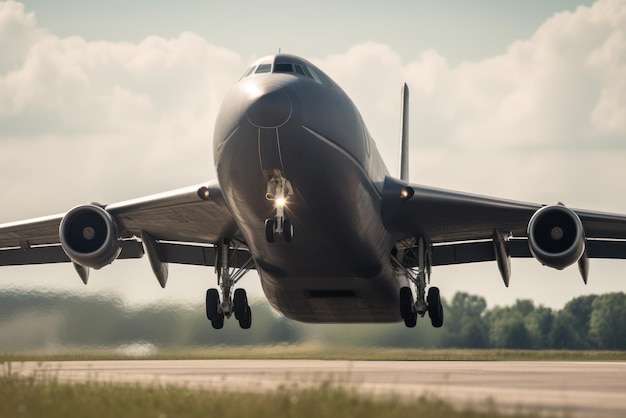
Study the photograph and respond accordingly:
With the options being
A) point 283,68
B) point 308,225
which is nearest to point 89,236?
point 308,225

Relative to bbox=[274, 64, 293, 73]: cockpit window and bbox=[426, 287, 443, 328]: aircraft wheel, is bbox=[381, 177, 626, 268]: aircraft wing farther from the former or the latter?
bbox=[274, 64, 293, 73]: cockpit window

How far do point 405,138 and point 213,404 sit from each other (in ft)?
112

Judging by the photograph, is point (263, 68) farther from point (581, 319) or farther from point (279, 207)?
point (581, 319)

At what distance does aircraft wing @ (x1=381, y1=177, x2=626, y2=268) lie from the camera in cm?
2447

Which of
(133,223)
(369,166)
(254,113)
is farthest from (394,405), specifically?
(133,223)

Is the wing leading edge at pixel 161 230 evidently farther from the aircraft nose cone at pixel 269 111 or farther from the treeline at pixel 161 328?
the aircraft nose cone at pixel 269 111

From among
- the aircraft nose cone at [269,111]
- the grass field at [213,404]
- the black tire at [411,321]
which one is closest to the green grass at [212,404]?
the grass field at [213,404]

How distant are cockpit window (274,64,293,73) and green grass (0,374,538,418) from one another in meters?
8.79

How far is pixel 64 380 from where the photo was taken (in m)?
15.5

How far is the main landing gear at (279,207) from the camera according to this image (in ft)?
65.7

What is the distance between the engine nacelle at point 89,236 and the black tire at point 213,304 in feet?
12.1

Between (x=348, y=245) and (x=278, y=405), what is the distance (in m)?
13.4

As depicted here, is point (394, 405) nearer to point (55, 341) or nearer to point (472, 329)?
point (55, 341)

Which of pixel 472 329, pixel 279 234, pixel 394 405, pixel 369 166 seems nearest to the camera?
pixel 394 405
